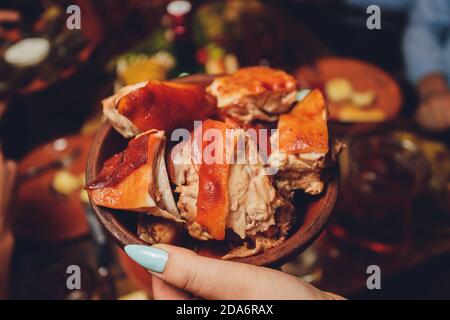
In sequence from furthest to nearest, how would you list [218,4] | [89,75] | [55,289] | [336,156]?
[218,4]
[89,75]
[55,289]
[336,156]

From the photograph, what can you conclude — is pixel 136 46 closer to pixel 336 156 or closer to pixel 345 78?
pixel 345 78

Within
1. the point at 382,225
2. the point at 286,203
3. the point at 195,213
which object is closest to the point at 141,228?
the point at 195,213

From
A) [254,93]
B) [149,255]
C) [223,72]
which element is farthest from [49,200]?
[254,93]

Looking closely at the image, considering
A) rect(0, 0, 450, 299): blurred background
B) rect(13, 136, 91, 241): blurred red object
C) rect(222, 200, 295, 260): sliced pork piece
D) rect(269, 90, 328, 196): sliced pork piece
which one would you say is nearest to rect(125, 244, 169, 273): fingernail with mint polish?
rect(222, 200, 295, 260): sliced pork piece

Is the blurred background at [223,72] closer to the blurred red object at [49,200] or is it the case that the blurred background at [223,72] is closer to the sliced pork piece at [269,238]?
the blurred red object at [49,200]

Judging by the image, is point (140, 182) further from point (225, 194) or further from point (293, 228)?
point (293, 228)
